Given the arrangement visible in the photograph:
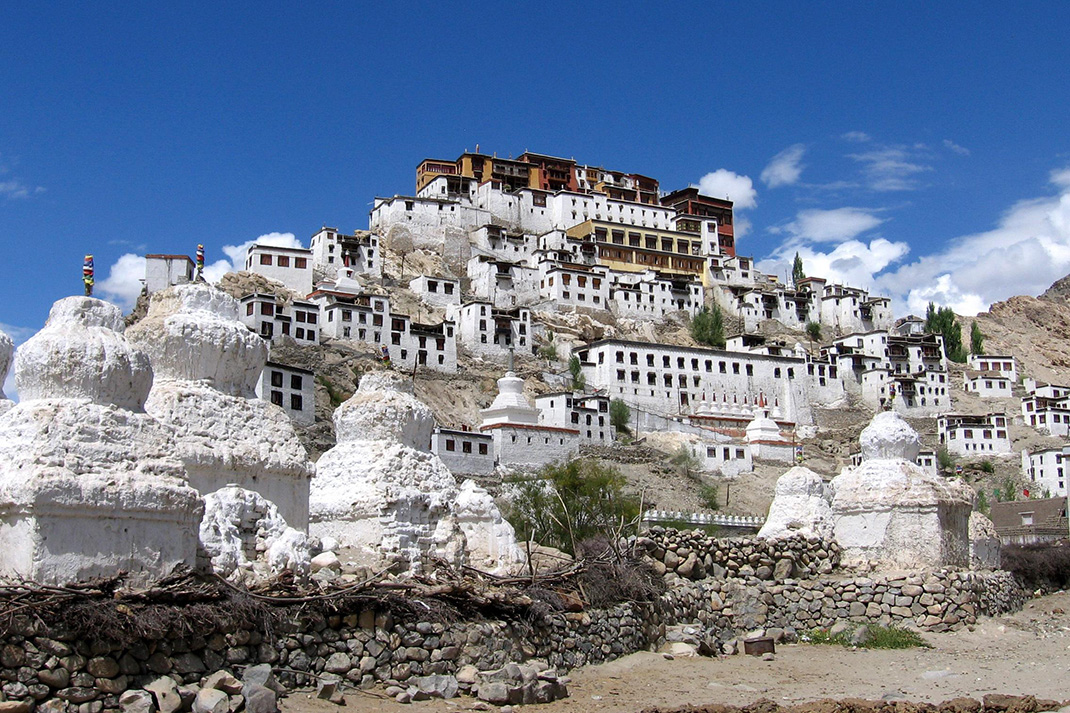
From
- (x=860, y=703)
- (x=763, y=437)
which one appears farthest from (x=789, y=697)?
(x=763, y=437)

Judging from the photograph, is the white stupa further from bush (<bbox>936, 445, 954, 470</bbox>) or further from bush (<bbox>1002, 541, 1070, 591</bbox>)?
bush (<bbox>1002, 541, 1070, 591</bbox>)

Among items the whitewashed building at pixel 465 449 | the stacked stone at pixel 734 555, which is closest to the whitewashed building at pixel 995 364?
the whitewashed building at pixel 465 449

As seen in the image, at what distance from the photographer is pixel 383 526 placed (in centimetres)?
1731

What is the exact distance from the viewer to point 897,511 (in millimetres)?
20672

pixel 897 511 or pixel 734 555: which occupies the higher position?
pixel 897 511

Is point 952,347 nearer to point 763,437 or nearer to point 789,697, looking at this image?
point 763,437

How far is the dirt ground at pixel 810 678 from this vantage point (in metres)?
13.1

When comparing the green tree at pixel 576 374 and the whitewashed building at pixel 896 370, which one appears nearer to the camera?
the green tree at pixel 576 374

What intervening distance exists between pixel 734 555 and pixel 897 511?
3205 mm

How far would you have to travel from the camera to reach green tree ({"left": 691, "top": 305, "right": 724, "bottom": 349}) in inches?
3760

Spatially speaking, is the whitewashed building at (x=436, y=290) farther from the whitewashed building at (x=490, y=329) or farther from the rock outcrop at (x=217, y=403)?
the rock outcrop at (x=217, y=403)

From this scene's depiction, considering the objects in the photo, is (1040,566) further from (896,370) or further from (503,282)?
(896,370)

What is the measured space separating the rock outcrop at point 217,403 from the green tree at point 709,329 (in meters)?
80.9

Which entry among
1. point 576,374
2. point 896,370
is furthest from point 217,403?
point 896,370
